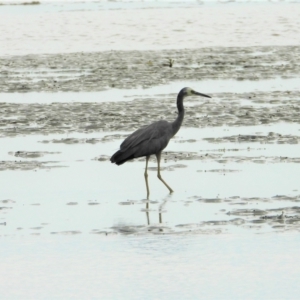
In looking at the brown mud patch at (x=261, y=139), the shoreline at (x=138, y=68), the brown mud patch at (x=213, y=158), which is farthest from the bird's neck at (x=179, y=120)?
the shoreline at (x=138, y=68)

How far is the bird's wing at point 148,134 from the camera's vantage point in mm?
12820

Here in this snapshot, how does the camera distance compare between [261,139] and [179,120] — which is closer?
[179,120]

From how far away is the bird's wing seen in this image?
12820mm

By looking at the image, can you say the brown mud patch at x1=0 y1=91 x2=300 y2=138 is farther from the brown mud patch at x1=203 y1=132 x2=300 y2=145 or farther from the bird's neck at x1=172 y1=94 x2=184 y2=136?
the bird's neck at x1=172 y1=94 x2=184 y2=136

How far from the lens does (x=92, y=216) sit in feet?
37.0

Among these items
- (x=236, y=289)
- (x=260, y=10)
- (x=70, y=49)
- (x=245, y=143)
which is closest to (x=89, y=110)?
(x=245, y=143)

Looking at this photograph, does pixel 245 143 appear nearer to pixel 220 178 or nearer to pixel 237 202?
pixel 220 178

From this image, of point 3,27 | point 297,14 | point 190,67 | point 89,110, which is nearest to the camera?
point 89,110

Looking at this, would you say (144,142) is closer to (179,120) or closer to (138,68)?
(179,120)

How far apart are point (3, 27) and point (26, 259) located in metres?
38.6

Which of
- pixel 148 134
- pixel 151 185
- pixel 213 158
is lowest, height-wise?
pixel 151 185

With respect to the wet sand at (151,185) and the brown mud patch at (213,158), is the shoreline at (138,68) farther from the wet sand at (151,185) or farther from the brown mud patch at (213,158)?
the brown mud patch at (213,158)

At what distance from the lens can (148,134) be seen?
1304 cm

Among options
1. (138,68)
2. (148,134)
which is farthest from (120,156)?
(138,68)
